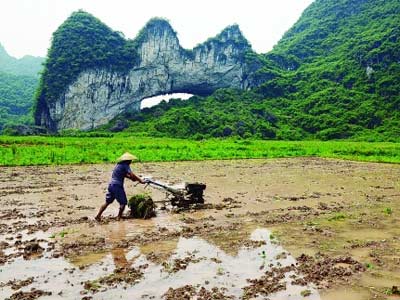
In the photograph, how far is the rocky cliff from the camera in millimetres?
74375

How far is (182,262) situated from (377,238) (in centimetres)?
450

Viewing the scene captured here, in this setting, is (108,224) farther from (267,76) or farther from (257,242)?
(267,76)

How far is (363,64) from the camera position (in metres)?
91.6

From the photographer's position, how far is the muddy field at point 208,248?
591cm

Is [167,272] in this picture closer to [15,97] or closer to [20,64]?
[15,97]

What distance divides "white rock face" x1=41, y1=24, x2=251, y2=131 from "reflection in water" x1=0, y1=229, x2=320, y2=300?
7056 cm

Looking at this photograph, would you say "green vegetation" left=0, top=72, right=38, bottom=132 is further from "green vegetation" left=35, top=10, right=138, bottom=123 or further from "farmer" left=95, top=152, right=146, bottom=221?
"farmer" left=95, top=152, right=146, bottom=221

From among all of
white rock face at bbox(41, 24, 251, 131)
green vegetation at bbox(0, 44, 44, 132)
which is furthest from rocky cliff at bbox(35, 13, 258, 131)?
green vegetation at bbox(0, 44, 44, 132)

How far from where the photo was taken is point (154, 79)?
84.0m

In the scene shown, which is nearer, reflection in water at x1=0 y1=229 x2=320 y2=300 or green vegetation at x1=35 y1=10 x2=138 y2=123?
reflection in water at x1=0 y1=229 x2=320 y2=300

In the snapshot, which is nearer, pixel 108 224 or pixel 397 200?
pixel 108 224

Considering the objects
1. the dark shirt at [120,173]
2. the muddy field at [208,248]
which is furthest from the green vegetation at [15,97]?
the dark shirt at [120,173]

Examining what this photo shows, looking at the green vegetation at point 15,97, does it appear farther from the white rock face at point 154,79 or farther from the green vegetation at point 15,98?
the white rock face at point 154,79

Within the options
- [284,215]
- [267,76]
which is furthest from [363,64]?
[284,215]
